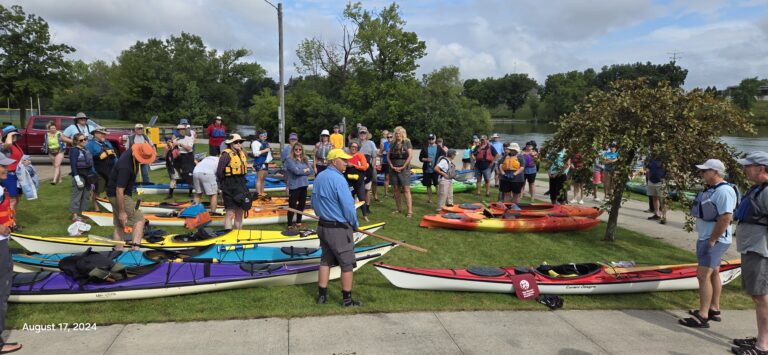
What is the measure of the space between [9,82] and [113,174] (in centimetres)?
2654

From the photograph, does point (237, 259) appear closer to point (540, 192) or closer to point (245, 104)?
point (540, 192)

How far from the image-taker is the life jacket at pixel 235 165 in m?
6.62

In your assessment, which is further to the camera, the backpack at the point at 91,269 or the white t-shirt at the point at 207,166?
the white t-shirt at the point at 207,166

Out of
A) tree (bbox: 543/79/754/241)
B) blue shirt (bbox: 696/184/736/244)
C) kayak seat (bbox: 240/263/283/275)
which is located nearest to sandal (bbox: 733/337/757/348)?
blue shirt (bbox: 696/184/736/244)

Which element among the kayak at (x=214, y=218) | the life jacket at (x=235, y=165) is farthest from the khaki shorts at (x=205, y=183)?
the life jacket at (x=235, y=165)

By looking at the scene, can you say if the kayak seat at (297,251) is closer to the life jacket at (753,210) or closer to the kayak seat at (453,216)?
the kayak seat at (453,216)

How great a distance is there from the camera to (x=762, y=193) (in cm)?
391

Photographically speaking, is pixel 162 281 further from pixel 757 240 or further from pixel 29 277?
pixel 757 240

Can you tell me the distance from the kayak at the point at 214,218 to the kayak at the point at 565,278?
3.40 meters

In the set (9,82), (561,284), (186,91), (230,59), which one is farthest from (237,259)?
(230,59)

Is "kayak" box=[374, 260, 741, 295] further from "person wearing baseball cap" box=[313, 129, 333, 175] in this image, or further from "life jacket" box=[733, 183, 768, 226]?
"person wearing baseball cap" box=[313, 129, 333, 175]

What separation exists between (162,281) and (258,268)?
1034 millimetres

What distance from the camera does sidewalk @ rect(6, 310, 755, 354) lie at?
3.94 m

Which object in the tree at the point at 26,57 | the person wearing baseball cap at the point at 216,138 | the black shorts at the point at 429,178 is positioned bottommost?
the black shorts at the point at 429,178
